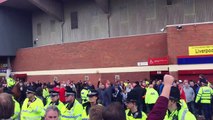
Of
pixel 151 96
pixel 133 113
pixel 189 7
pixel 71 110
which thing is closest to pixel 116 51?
pixel 189 7

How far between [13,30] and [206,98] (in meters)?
29.0

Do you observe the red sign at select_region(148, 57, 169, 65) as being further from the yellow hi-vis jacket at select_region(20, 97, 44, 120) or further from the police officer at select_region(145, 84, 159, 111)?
the yellow hi-vis jacket at select_region(20, 97, 44, 120)

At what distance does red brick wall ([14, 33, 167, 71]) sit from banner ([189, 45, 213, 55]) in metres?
2.82

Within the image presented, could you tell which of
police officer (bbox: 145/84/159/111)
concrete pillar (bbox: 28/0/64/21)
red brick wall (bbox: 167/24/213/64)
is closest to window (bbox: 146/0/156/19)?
red brick wall (bbox: 167/24/213/64)

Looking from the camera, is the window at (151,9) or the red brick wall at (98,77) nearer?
the red brick wall at (98,77)

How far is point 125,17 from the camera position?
32.0 metres

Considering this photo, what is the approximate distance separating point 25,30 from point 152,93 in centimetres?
2756

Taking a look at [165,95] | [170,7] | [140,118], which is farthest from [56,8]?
[165,95]

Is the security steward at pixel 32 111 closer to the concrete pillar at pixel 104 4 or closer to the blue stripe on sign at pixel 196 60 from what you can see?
the blue stripe on sign at pixel 196 60

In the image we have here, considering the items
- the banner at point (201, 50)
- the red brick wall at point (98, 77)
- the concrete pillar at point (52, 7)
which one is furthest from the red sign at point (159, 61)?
the concrete pillar at point (52, 7)

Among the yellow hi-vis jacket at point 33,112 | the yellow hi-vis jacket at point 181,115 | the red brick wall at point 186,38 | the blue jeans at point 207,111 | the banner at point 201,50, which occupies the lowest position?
the blue jeans at point 207,111

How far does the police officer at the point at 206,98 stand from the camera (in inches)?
572

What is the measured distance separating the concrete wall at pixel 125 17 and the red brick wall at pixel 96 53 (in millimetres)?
3440

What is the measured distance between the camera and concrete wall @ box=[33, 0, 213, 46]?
93.3 feet
